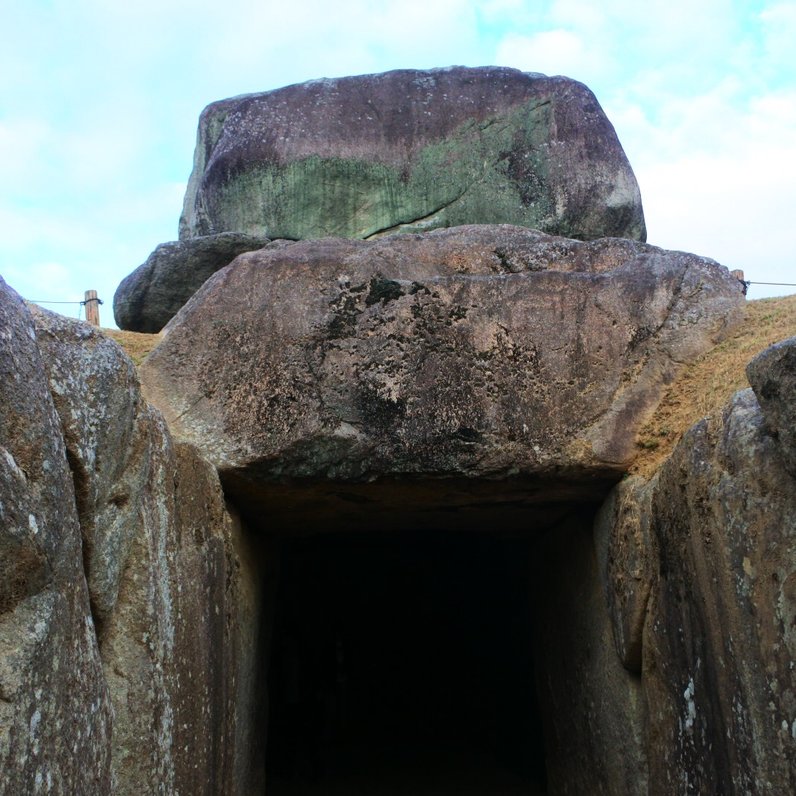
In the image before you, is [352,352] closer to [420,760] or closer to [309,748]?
[309,748]

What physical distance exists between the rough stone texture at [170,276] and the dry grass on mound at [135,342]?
0.27 metres

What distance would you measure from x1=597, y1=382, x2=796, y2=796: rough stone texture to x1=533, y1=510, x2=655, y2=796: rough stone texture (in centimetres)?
20

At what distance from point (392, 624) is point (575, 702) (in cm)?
413

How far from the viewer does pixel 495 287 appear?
451 centimetres

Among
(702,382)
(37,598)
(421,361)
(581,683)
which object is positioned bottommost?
(581,683)

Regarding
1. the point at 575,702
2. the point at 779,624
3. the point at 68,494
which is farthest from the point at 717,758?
the point at 68,494

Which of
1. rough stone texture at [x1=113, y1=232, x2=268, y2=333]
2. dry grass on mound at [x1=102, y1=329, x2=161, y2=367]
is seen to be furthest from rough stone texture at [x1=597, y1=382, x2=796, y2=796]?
rough stone texture at [x1=113, y1=232, x2=268, y2=333]

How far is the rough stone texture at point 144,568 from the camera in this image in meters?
2.86

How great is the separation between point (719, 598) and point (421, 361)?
5.24 feet

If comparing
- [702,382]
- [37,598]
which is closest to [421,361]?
[702,382]

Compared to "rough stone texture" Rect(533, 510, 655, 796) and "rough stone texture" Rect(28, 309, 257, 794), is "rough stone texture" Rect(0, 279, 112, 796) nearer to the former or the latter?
"rough stone texture" Rect(28, 309, 257, 794)

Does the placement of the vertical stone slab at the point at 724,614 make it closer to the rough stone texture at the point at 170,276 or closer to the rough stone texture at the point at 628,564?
the rough stone texture at the point at 628,564

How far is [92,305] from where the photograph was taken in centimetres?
904

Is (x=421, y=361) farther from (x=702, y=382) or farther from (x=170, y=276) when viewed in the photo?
(x=170, y=276)
